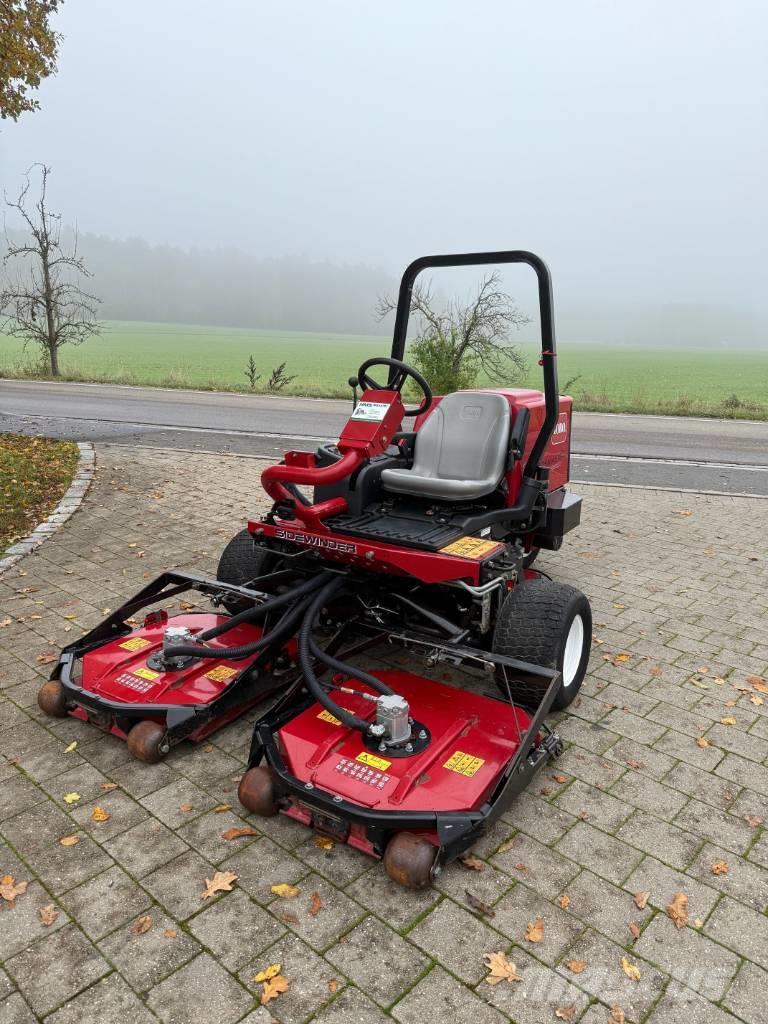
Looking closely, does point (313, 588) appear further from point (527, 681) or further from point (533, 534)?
point (533, 534)

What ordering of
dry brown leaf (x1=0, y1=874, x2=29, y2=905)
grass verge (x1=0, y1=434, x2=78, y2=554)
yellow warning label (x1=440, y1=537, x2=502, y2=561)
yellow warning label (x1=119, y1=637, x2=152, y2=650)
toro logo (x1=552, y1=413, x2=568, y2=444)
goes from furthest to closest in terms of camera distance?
grass verge (x1=0, y1=434, x2=78, y2=554)
toro logo (x1=552, y1=413, x2=568, y2=444)
yellow warning label (x1=119, y1=637, x2=152, y2=650)
yellow warning label (x1=440, y1=537, x2=502, y2=561)
dry brown leaf (x1=0, y1=874, x2=29, y2=905)

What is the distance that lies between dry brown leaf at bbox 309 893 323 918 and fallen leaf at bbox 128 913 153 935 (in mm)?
526

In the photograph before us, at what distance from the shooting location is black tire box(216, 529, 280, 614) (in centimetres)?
414

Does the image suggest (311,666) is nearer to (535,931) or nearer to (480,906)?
(480,906)

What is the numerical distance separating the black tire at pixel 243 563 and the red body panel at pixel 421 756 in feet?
3.51

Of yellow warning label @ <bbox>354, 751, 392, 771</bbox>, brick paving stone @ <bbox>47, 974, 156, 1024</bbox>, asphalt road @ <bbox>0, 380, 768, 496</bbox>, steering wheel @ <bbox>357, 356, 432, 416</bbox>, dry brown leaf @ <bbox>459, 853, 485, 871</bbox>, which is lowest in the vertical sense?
brick paving stone @ <bbox>47, 974, 156, 1024</bbox>

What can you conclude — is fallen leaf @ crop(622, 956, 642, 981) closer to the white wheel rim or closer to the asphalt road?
the white wheel rim

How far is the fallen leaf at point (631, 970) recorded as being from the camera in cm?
224

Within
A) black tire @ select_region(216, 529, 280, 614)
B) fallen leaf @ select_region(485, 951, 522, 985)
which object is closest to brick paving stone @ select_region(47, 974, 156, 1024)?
fallen leaf @ select_region(485, 951, 522, 985)

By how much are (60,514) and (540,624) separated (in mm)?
5082

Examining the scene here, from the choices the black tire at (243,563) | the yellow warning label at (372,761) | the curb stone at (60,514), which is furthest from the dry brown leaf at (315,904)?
the curb stone at (60,514)

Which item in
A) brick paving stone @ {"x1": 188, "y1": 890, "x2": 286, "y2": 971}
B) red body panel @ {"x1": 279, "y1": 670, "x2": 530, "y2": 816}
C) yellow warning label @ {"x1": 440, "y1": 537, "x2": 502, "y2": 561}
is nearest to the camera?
brick paving stone @ {"x1": 188, "y1": 890, "x2": 286, "y2": 971}

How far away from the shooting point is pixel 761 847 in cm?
281

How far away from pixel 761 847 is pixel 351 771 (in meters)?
1.61
